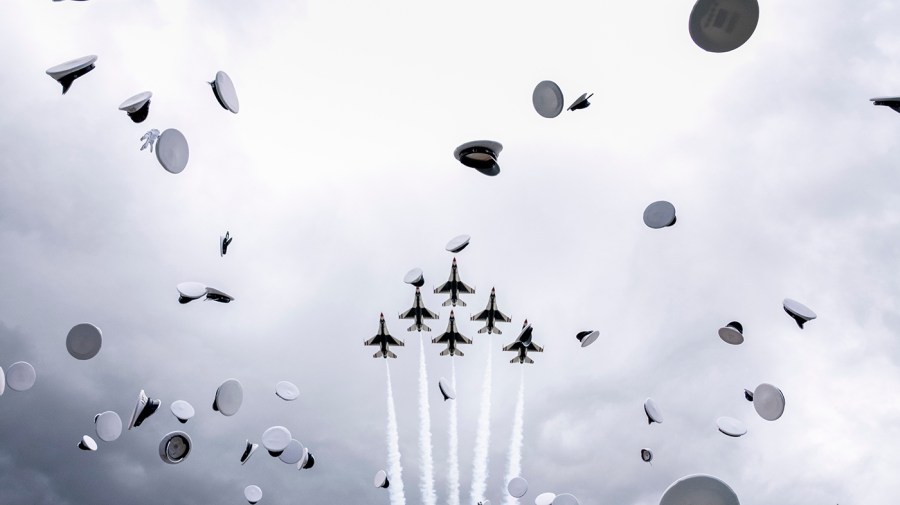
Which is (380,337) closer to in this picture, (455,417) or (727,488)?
(455,417)

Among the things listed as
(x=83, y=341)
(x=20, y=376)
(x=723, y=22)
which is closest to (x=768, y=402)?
(x=723, y=22)

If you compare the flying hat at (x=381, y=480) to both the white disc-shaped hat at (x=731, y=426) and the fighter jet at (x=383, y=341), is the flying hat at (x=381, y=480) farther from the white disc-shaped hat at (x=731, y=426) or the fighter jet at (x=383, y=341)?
the fighter jet at (x=383, y=341)

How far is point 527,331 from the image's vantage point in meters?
31.9

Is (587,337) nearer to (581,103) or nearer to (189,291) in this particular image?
(581,103)

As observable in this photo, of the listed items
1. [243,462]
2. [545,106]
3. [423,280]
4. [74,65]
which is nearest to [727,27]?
[545,106]

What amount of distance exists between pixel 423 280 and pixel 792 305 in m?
17.4

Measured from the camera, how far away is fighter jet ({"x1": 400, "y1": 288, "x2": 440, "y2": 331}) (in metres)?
69.2

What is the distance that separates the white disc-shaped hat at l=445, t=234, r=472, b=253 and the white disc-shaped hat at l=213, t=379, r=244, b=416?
12565mm

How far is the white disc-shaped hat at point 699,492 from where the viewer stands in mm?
10914

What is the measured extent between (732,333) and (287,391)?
23.4 metres

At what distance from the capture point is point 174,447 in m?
25.3

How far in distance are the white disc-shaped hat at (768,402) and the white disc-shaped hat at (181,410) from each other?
27.8 meters

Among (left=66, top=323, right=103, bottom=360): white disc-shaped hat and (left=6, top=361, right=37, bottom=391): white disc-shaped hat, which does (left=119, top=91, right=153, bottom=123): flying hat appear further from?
(left=6, top=361, right=37, bottom=391): white disc-shaped hat

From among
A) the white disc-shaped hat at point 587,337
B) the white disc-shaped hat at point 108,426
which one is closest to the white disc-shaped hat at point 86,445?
the white disc-shaped hat at point 108,426
